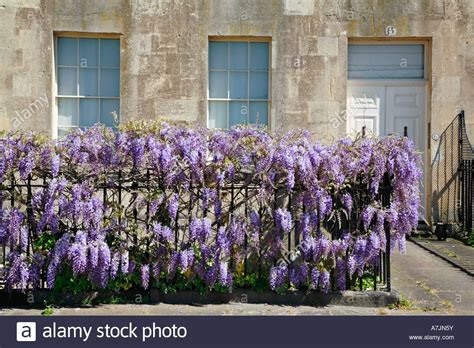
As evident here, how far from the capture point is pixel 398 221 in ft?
25.6

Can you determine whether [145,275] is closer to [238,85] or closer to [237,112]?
[237,112]

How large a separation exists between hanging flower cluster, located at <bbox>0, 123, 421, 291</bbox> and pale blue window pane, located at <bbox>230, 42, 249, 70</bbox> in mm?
4883

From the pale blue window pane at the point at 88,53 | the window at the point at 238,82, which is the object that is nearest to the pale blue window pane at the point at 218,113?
the window at the point at 238,82

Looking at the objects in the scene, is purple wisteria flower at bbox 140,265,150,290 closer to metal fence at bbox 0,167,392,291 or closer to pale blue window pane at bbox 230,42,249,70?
metal fence at bbox 0,167,392,291

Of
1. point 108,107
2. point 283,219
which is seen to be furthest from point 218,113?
point 283,219

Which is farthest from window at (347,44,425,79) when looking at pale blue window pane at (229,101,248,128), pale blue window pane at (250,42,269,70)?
pale blue window pane at (229,101,248,128)

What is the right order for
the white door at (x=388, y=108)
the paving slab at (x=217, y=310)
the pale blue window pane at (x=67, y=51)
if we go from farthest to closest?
1. the white door at (x=388, y=108)
2. the pale blue window pane at (x=67, y=51)
3. the paving slab at (x=217, y=310)

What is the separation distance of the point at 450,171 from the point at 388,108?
1.65 meters

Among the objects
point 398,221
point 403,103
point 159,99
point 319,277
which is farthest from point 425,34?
point 319,277

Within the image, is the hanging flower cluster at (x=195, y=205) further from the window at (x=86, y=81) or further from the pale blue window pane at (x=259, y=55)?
the pale blue window pane at (x=259, y=55)

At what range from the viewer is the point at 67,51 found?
12.3m

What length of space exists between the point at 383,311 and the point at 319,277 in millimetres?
780

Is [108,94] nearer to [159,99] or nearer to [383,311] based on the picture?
[159,99]

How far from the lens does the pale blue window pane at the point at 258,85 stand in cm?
1251
